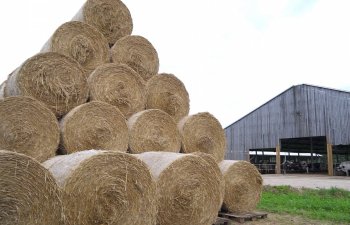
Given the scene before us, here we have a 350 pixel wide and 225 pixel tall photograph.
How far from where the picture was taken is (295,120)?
81.8ft

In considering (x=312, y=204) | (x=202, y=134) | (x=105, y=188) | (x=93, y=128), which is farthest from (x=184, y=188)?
(x=312, y=204)

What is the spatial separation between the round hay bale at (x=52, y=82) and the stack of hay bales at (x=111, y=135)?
2cm

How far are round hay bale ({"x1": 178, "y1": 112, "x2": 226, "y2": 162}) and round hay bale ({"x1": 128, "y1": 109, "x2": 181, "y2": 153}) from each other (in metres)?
0.36

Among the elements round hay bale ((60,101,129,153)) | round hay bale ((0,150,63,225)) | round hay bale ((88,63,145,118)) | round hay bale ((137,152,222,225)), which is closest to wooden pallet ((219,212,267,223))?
round hay bale ((137,152,222,225))

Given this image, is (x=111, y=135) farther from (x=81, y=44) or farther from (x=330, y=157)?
(x=330, y=157)

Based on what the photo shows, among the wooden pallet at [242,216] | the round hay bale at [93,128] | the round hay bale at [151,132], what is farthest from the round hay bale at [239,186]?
the round hay bale at [93,128]

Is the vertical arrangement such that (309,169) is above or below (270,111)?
below

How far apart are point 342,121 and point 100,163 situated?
21.6 meters

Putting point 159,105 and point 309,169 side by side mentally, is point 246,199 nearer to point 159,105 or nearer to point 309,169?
point 159,105

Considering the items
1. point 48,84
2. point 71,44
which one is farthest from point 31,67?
point 71,44

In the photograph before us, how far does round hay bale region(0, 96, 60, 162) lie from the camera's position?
16.0ft

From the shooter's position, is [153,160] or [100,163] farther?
[153,160]

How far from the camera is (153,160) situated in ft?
17.2

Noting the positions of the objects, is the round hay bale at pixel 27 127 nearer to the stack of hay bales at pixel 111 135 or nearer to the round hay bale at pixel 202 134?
the stack of hay bales at pixel 111 135
